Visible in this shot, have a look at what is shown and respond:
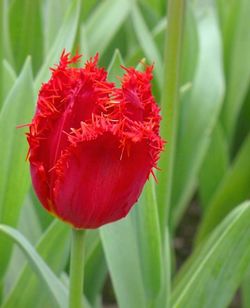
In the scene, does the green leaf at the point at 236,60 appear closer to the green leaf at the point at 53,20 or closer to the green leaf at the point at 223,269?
the green leaf at the point at 53,20

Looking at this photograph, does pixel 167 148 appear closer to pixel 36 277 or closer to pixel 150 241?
pixel 150 241

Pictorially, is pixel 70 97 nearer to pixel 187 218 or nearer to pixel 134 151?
pixel 134 151

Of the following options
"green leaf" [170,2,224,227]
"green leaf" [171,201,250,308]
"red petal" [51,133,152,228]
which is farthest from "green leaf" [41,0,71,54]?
"red petal" [51,133,152,228]

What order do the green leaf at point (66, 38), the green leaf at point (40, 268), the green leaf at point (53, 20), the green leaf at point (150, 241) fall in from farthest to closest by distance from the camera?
1. the green leaf at point (53, 20)
2. the green leaf at point (66, 38)
3. the green leaf at point (150, 241)
4. the green leaf at point (40, 268)

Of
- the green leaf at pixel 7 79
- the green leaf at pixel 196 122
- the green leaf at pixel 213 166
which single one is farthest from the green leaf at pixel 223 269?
the green leaf at pixel 213 166

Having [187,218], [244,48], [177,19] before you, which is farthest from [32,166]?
[187,218]

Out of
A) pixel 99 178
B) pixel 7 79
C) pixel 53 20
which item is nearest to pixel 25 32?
pixel 53 20
